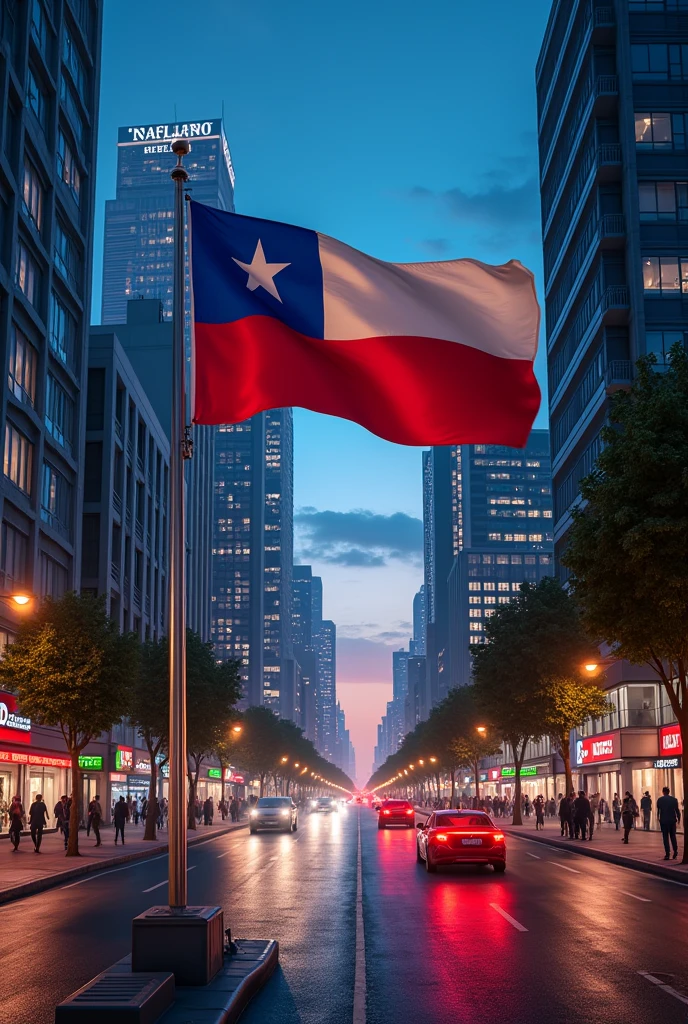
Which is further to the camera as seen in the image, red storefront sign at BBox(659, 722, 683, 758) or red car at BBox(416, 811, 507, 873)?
red storefront sign at BBox(659, 722, 683, 758)

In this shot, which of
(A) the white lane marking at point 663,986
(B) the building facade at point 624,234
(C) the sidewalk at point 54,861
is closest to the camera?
(A) the white lane marking at point 663,986

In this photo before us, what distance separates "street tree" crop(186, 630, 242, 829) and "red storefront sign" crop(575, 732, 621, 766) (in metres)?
23.2

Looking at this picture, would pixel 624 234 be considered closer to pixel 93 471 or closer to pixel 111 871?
pixel 93 471

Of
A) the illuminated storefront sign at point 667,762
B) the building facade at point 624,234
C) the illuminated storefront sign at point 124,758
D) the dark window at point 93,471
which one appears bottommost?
the illuminated storefront sign at point 667,762

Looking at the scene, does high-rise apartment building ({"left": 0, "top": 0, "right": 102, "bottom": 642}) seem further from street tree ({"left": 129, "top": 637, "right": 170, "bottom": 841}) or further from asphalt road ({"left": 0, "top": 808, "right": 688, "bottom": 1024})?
asphalt road ({"left": 0, "top": 808, "right": 688, "bottom": 1024})

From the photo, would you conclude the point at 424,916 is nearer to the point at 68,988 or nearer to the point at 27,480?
the point at 68,988

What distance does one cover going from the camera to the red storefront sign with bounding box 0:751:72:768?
46.7m

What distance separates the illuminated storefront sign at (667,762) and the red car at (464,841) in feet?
106

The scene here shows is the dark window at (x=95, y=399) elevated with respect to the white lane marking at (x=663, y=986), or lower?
elevated

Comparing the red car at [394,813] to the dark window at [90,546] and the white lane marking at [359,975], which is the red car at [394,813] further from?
the white lane marking at [359,975]

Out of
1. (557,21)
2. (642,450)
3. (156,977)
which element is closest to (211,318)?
(156,977)

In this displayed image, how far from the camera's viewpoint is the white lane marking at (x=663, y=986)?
1070cm

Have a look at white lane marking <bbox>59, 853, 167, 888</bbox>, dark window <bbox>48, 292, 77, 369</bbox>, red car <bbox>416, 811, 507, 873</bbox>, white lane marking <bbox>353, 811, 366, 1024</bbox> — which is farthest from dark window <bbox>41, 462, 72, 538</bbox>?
white lane marking <bbox>353, 811, 366, 1024</bbox>

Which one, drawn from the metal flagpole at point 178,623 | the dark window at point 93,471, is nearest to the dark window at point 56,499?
the dark window at point 93,471
